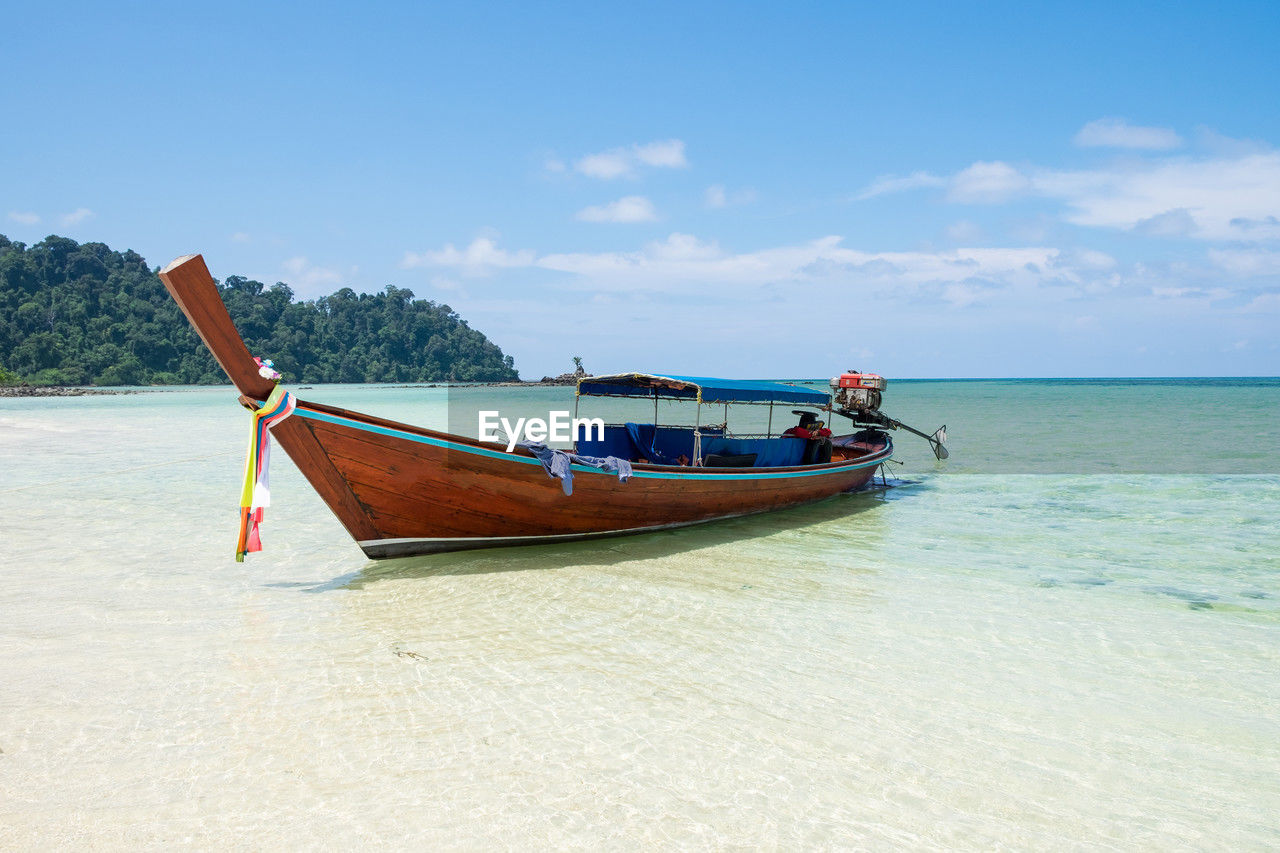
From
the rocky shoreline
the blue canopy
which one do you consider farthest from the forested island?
the blue canopy

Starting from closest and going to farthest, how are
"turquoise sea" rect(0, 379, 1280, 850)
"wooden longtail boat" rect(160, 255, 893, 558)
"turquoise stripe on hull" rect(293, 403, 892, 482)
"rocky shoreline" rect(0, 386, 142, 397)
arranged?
"turquoise sea" rect(0, 379, 1280, 850) → "wooden longtail boat" rect(160, 255, 893, 558) → "turquoise stripe on hull" rect(293, 403, 892, 482) → "rocky shoreline" rect(0, 386, 142, 397)

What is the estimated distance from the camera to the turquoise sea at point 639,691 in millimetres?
3287

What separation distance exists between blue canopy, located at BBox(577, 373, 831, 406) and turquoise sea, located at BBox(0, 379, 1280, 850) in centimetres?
197

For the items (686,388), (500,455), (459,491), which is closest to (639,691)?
(500,455)

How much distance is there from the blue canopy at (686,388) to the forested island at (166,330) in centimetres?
6585

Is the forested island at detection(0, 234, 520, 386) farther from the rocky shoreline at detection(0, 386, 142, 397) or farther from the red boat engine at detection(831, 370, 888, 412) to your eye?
the red boat engine at detection(831, 370, 888, 412)

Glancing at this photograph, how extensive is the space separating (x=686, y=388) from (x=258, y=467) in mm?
5893

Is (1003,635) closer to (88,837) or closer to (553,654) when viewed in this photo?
(553,654)

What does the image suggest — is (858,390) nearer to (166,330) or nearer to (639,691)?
(639,691)

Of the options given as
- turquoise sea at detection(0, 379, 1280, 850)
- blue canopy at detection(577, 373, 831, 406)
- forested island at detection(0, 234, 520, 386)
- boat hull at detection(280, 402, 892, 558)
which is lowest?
turquoise sea at detection(0, 379, 1280, 850)

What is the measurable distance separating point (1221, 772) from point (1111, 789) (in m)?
0.74

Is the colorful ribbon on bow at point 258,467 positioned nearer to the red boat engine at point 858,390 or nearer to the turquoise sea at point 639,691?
the turquoise sea at point 639,691

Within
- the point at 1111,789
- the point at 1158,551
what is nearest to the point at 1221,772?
the point at 1111,789

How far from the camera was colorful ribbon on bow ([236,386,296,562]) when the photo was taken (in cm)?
622
